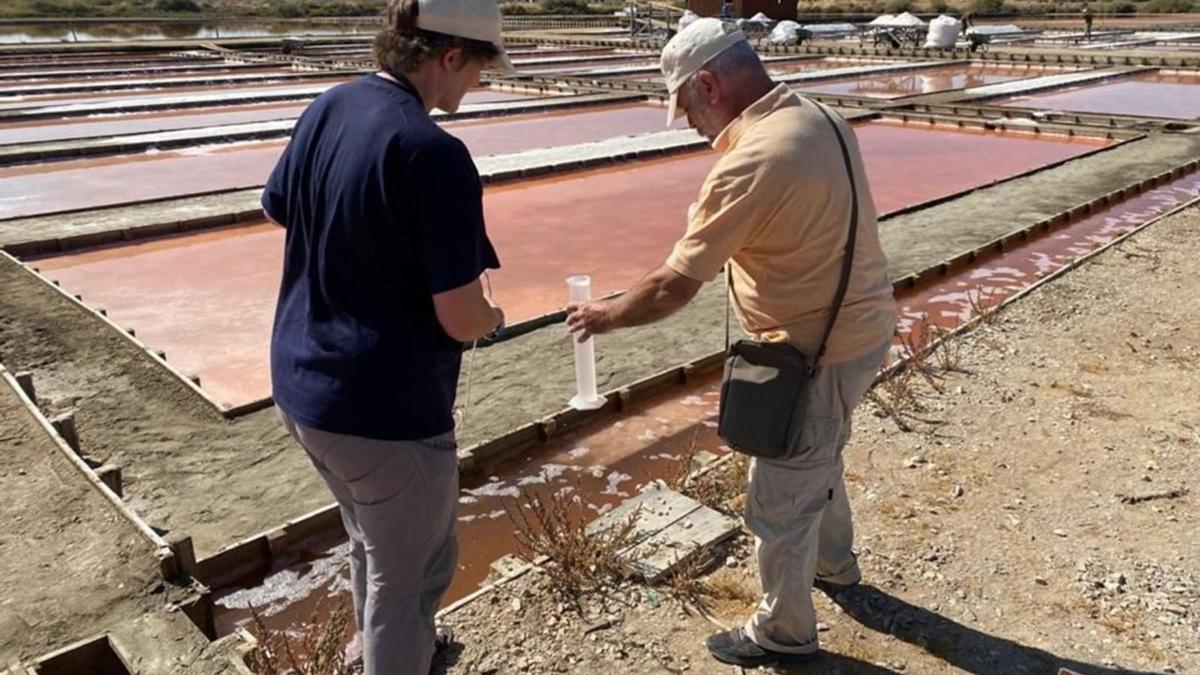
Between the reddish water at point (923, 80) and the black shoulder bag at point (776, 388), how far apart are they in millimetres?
18886

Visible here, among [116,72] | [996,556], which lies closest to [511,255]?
[996,556]

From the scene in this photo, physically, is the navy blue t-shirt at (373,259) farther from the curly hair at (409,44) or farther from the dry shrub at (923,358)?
the dry shrub at (923,358)

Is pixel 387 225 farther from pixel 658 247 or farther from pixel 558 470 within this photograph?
pixel 658 247

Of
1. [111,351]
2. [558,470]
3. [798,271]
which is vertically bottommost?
[558,470]

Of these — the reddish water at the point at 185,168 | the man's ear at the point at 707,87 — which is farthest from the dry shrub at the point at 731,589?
the reddish water at the point at 185,168

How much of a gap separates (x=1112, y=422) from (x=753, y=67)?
298cm

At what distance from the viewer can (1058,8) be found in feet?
161

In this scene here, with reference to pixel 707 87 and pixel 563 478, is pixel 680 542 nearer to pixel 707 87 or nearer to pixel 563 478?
pixel 563 478

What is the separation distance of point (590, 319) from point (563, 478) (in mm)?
2190

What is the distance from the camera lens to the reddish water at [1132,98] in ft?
58.4

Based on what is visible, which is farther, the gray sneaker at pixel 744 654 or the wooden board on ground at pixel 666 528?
the wooden board on ground at pixel 666 528

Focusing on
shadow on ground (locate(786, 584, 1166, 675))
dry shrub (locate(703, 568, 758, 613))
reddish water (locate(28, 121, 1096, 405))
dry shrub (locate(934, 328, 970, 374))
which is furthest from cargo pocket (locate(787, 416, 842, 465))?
reddish water (locate(28, 121, 1096, 405))

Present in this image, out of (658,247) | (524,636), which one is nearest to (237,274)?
(658,247)

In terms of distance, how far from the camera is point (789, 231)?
2.26 metres
